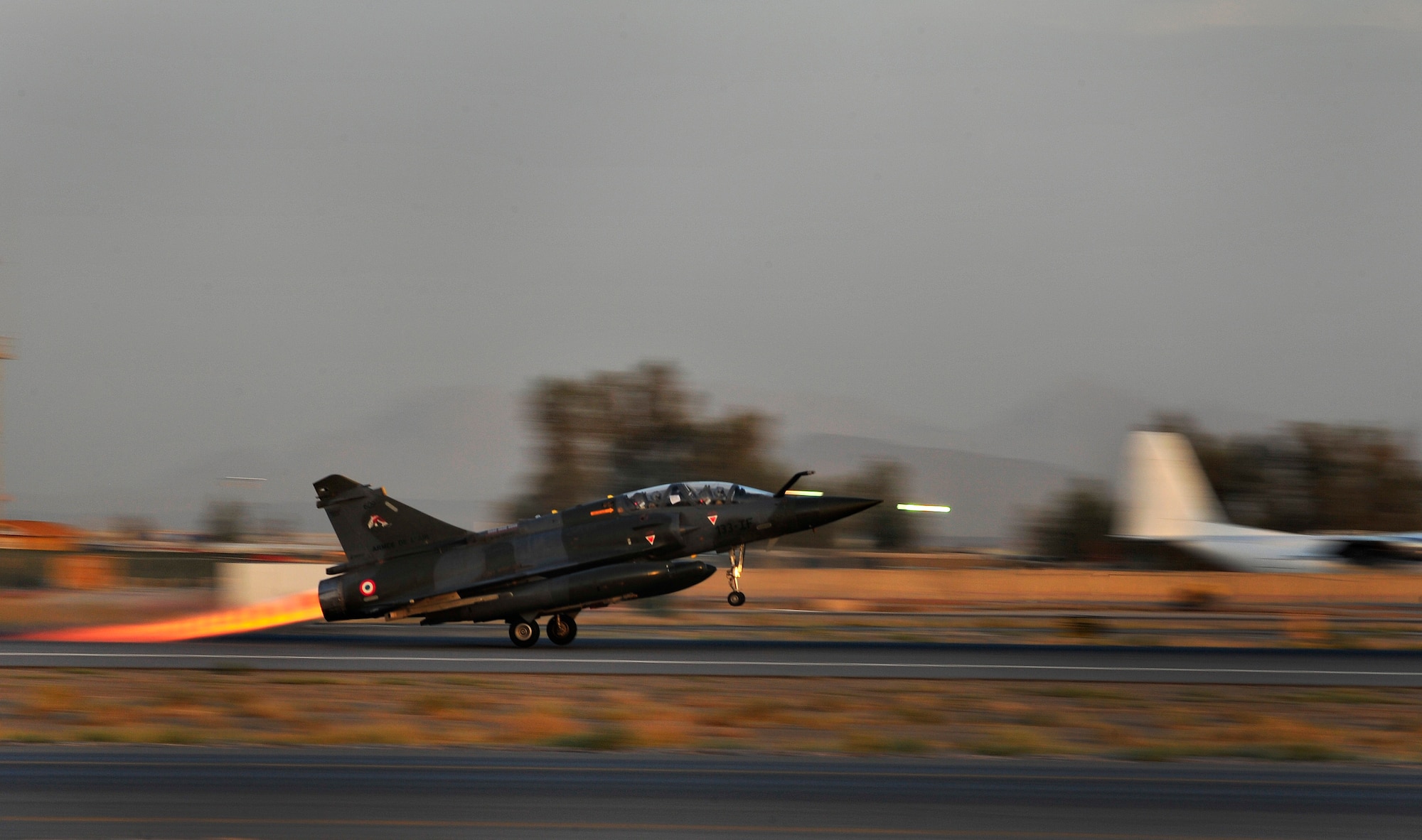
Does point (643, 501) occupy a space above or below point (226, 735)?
above

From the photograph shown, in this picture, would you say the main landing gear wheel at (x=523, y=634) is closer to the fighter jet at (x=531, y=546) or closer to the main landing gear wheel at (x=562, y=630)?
the fighter jet at (x=531, y=546)

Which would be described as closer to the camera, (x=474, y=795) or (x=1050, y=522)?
(x=474, y=795)

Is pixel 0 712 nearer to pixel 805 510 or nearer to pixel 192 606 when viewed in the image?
pixel 192 606

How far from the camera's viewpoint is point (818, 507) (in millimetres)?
25688

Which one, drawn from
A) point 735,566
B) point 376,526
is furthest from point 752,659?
point 376,526

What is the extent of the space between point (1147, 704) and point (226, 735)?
43.0ft

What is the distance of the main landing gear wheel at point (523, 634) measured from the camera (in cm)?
2495

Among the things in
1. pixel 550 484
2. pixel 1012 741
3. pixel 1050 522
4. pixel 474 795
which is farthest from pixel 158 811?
pixel 1050 522

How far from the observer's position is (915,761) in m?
13.2

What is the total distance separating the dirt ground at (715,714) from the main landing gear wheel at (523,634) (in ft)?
14.8

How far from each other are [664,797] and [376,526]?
1623 centimetres

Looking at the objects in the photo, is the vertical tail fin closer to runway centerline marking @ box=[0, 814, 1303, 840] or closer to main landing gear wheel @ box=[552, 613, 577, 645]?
main landing gear wheel @ box=[552, 613, 577, 645]

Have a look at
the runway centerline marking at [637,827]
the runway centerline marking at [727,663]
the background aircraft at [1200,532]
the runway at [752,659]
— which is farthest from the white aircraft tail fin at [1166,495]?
the runway centerline marking at [637,827]

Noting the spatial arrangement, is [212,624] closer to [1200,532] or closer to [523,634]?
[523,634]
